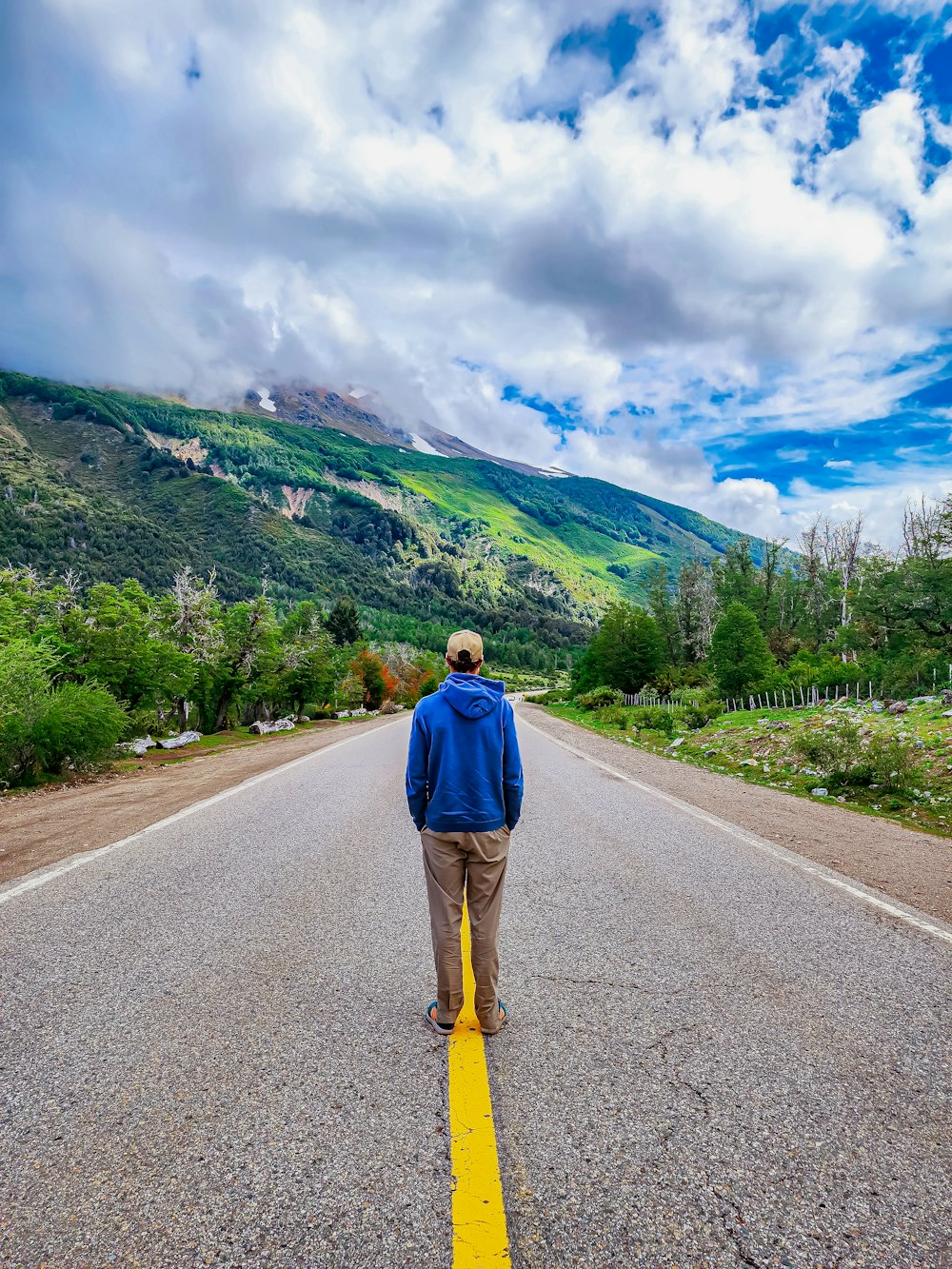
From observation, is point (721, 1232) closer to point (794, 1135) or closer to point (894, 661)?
point (794, 1135)

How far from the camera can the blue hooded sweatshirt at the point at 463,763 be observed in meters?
3.31

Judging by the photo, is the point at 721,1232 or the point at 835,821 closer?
the point at 721,1232

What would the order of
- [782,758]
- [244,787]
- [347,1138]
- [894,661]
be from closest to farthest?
1. [347,1138]
2. [244,787]
3. [782,758]
4. [894,661]

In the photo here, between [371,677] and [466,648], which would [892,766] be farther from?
[371,677]

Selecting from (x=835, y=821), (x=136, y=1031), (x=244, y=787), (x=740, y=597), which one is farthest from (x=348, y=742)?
(x=740, y=597)

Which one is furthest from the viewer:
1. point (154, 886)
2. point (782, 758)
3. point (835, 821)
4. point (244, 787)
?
point (782, 758)

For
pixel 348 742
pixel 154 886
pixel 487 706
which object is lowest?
pixel 348 742

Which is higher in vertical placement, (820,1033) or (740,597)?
(740,597)

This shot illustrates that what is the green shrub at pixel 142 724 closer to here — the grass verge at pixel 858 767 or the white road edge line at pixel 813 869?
the grass verge at pixel 858 767

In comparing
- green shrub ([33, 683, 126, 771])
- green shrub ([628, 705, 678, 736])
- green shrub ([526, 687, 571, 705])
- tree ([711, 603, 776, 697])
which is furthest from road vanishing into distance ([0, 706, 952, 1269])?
green shrub ([526, 687, 571, 705])

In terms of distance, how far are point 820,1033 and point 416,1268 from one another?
229cm

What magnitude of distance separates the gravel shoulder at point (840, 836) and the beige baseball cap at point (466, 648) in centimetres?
427

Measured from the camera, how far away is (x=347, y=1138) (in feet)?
7.86

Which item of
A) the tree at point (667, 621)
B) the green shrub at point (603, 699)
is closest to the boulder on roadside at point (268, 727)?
the green shrub at point (603, 699)
